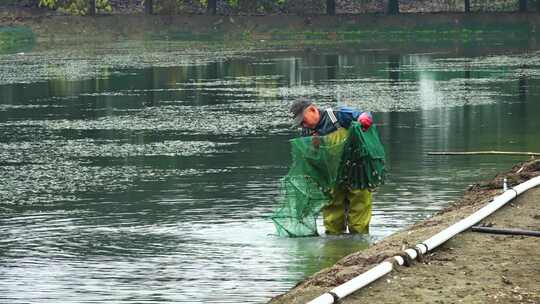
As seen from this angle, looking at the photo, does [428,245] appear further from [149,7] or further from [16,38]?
[149,7]

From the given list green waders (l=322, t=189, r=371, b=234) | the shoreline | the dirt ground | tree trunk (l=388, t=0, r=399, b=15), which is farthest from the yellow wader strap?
tree trunk (l=388, t=0, r=399, b=15)

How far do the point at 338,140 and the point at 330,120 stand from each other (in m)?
0.23

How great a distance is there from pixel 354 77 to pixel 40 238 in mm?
26771

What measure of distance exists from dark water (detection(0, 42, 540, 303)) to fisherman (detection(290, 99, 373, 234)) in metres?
0.20

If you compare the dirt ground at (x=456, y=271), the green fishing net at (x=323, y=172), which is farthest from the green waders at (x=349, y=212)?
the dirt ground at (x=456, y=271)

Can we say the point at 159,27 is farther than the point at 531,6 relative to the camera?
No

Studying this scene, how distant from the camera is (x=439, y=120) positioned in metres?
27.4

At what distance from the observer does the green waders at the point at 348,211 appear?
47.6ft

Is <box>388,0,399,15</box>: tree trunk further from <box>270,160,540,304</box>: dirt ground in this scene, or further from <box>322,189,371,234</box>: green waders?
<box>270,160,540,304</box>: dirt ground

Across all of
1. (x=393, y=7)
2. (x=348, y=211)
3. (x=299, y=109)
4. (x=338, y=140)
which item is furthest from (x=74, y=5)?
(x=299, y=109)

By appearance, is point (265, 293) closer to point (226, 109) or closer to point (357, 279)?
point (357, 279)

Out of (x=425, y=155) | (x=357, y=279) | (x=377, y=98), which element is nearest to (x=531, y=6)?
(x=377, y=98)

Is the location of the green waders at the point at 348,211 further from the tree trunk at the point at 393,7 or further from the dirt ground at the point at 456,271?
the tree trunk at the point at 393,7

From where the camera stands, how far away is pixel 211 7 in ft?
258
